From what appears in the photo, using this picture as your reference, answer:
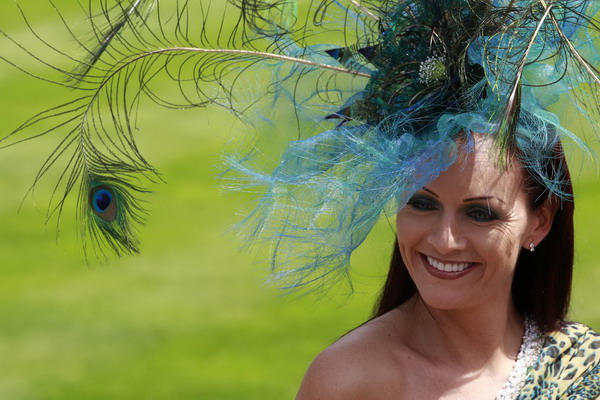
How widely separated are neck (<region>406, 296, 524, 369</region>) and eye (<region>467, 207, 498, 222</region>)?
0.32 meters

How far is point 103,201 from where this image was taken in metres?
3.04

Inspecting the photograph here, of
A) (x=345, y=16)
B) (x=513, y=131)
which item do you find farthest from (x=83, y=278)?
(x=513, y=131)

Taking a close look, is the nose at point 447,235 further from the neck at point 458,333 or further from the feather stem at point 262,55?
the feather stem at point 262,55

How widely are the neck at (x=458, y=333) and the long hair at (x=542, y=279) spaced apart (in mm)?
83

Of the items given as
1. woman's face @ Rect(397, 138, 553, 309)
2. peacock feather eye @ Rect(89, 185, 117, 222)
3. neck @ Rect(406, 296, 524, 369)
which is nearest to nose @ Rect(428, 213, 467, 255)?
woman's face @ Rect(397, 138, 553, 309)

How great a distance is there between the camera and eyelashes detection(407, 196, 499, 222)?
2.75m

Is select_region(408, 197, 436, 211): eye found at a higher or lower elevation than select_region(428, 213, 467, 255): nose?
higher

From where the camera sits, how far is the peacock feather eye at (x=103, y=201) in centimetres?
302

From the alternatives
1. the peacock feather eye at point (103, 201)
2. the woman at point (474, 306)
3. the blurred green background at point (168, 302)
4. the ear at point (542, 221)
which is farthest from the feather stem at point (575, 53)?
the blurred green background at point (168, 302)

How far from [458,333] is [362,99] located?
0.69m

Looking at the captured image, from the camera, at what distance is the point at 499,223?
2787 mm

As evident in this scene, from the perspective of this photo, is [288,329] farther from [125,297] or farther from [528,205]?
[528,205]

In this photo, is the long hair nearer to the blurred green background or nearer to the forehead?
the forehead

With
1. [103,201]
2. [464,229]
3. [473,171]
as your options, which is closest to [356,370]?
[464,229]
